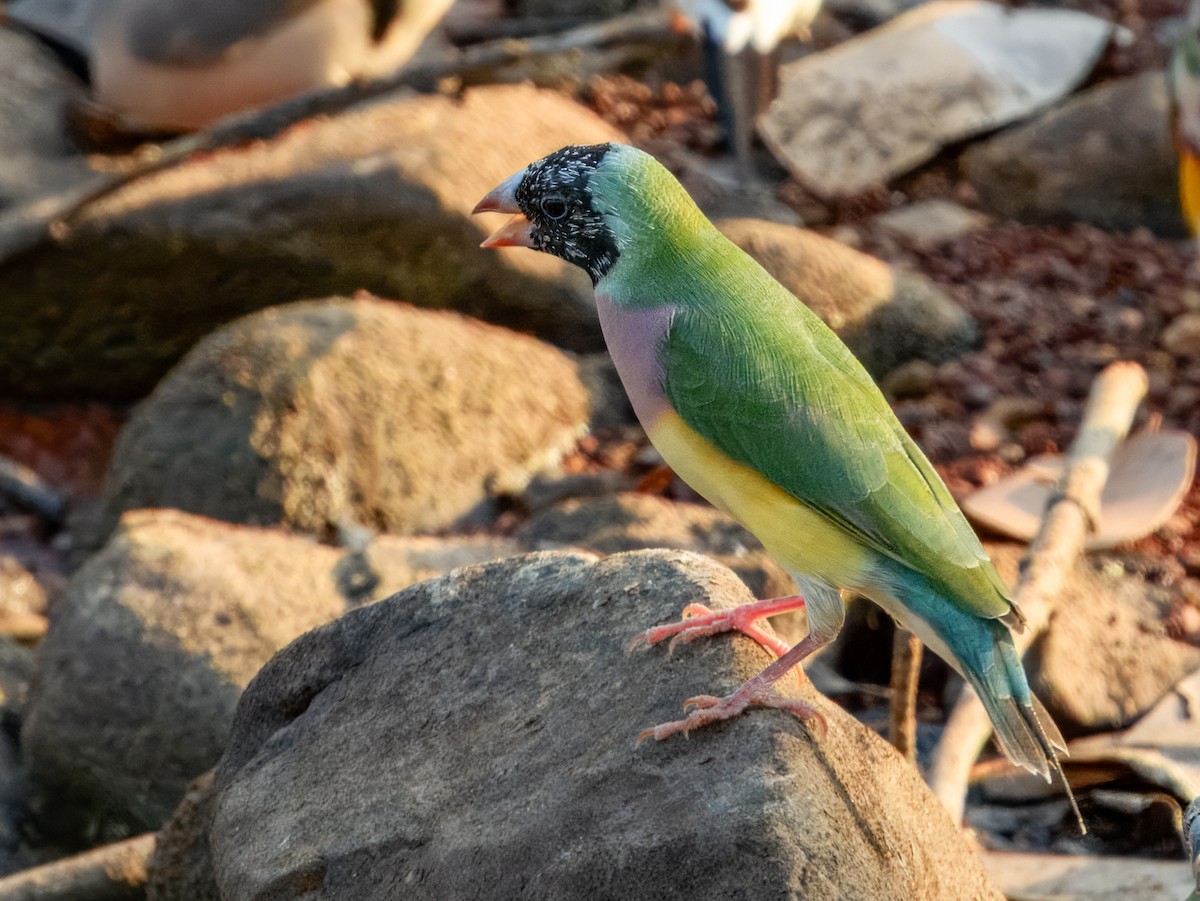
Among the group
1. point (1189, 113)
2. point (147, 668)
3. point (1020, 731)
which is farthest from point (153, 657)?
point (1189, 113)

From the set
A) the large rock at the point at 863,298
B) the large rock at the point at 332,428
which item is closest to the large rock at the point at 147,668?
the large rock at the point at 332,428

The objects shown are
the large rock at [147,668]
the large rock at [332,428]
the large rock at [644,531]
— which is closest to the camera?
the large rock at [147,668]

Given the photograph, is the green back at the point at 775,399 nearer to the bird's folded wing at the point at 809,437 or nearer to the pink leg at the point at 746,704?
the bird's folded wing at the point at 809,437

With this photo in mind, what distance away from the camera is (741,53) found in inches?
298

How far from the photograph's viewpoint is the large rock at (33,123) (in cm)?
701

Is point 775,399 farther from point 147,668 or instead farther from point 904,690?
point 147,668

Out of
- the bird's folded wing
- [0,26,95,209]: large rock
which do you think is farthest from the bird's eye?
[0,26,95,209]: large rock

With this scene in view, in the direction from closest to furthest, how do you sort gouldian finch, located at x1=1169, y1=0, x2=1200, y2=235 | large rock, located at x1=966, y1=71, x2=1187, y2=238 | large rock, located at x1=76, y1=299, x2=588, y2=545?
1. large rock, located at x1=76, y1=299, x2=588, y2=545
2. gouldian finch, located at x1=1169, y1=0, x2=1200, y2=235
3. large rock, located at x1=966, y1=71, x2=1187, y2=238

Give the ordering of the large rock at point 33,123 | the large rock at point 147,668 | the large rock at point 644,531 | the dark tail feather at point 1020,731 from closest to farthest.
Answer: the dark tail feather at point 1020,731
the large rock at point 147,668
the large rock at point 644,531
the large rock at point 33,123

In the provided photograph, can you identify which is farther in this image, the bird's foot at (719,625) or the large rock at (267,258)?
the large rock at (267,258)

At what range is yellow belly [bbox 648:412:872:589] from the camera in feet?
9.04

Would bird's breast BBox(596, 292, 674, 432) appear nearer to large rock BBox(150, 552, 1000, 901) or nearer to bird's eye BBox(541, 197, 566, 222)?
bird's eye BBox(541, 197, 566, 222)

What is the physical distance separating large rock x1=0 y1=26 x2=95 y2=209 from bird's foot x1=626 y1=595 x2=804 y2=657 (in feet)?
16.4

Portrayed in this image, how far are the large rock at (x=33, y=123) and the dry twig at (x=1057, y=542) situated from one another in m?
4.67
